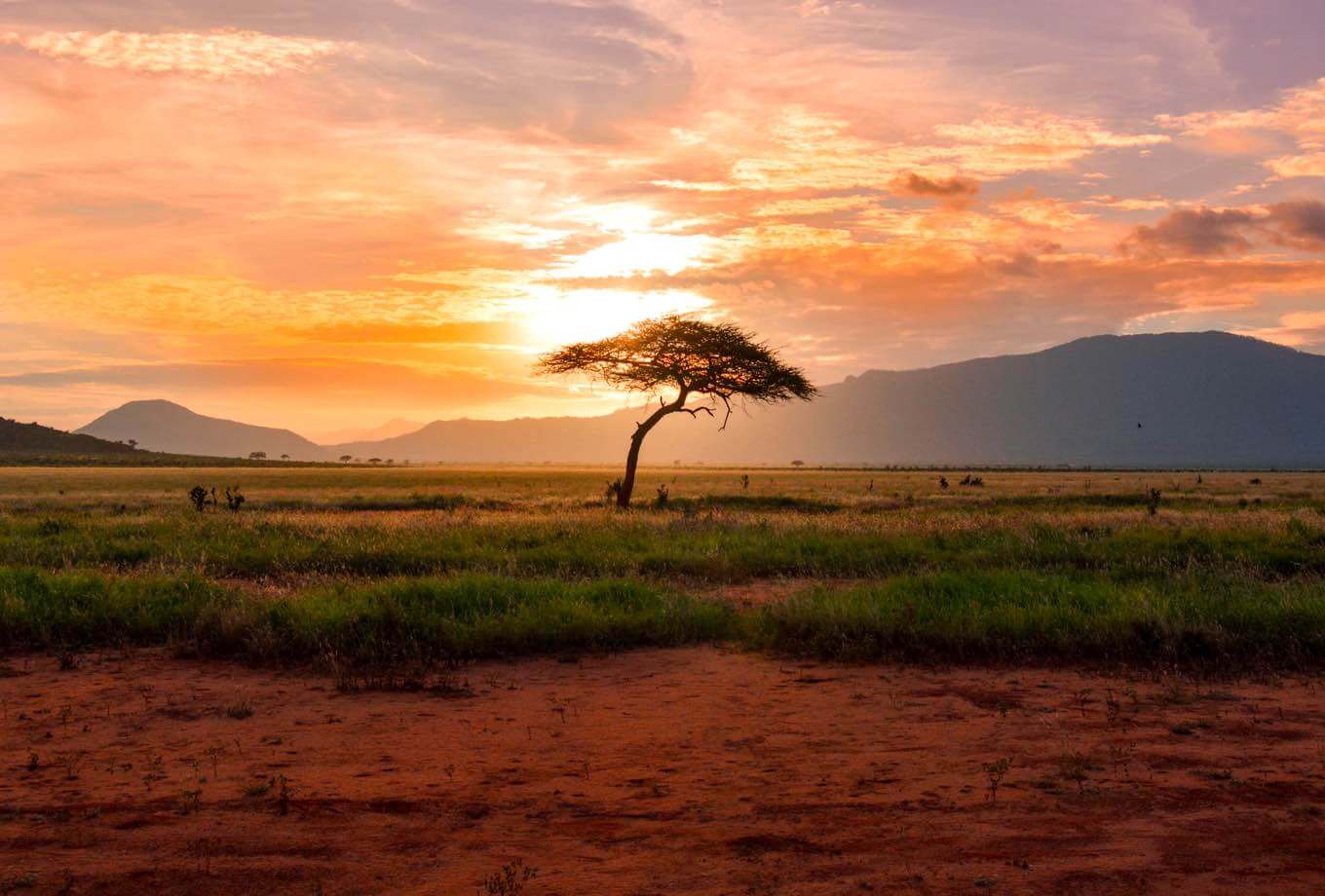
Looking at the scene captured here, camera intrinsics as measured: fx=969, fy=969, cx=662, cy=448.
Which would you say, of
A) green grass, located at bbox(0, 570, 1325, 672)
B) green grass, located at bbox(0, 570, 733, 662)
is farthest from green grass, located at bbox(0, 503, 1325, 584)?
green grass, located at bbox(0, 570, 1325, 672)

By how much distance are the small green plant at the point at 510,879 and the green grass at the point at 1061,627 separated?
22.1ft

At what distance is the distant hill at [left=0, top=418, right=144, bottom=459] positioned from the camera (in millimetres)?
148500

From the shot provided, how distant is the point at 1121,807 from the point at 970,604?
658 centimetres

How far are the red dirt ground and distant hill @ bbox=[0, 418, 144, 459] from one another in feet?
509

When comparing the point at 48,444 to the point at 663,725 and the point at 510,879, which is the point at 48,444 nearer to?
the point at 663,725

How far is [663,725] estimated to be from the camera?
884 centimetres

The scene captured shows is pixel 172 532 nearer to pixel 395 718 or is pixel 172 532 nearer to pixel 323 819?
pixel 395 718

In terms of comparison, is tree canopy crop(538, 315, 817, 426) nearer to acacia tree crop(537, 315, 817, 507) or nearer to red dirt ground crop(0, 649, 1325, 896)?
acacia tree crop(537, 315, 817, 507)

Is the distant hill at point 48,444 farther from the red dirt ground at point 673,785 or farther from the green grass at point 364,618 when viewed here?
the red dirt ground at point 673,785

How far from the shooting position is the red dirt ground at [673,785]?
5664mm

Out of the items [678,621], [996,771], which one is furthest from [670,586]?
[996,771]

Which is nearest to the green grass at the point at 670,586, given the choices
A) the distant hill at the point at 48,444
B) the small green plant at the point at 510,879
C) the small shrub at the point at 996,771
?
the small shrub at the point at 996,771

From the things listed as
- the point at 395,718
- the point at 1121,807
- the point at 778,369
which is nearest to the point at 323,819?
the point at 395,718

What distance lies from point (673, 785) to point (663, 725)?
1689 mm
